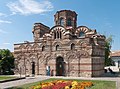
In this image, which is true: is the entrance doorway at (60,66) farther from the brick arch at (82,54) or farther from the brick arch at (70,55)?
the brick arch at (82,54)

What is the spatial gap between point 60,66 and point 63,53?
2.17m

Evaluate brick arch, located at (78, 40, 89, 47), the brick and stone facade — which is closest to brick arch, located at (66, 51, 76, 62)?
the brick and stone facade

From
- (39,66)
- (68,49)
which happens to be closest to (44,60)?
(39,66)

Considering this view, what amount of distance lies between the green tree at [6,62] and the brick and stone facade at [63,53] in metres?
2.13

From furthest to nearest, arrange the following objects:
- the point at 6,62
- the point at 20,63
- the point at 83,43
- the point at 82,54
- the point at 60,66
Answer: the point at 6,62 < the point at 20,63 < the point at 60,66 < the point at 83,43 < the point at 82,54

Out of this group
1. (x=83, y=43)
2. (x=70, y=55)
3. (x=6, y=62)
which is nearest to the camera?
(x=83, y=43)

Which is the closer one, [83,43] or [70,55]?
[83,43]

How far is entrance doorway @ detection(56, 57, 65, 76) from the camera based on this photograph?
32325mm

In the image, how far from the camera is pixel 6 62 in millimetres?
37188

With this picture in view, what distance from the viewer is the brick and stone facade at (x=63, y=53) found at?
30453 millimetres

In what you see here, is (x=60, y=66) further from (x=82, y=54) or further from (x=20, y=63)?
(x=20, y=63)

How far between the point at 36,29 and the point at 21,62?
6.98 metres

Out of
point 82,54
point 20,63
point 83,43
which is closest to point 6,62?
point 20,63

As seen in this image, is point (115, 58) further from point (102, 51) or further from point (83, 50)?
point (83, 50)
